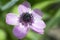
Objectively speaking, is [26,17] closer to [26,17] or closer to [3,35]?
[26,17]

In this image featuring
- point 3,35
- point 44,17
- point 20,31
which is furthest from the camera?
point 44,17

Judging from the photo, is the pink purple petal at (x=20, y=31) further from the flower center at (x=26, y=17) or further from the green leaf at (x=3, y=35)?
the green leaf at (x=3, y=35)

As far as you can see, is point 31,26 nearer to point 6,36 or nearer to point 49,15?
point 6,36

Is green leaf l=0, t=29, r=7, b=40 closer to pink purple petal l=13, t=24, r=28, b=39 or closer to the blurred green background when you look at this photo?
the blurred green background

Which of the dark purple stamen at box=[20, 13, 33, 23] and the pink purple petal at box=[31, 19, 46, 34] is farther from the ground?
the dark purple stamen at box=[20, 13, 33, 23]

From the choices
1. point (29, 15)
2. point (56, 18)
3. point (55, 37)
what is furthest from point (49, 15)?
point (29, 15)

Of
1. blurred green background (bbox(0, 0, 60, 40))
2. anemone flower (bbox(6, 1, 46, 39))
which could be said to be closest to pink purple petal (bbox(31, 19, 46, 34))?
anemone flower (bbox(6, 1, 46, 39))

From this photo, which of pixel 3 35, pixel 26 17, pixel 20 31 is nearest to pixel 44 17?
pixel 3 35
